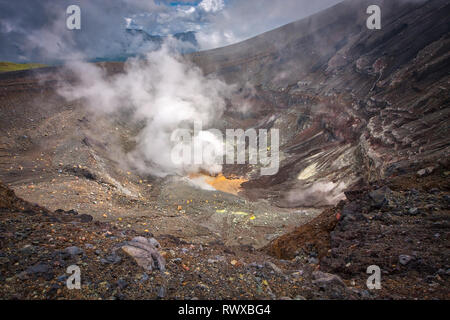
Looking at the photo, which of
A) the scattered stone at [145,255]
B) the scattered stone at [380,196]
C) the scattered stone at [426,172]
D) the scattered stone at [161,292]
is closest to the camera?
the scattered stone at [161,292]

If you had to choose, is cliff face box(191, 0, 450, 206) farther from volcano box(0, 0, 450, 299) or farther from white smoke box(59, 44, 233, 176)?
white smoke box(59, 44, 233, 176)

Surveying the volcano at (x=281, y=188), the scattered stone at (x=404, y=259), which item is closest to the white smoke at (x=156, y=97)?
the volcano at (x=281, y=188)

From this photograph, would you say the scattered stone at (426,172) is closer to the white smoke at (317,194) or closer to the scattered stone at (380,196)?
the scattered stone at (380,196)

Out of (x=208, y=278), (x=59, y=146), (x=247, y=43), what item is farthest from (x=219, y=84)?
(x=208, y=278)

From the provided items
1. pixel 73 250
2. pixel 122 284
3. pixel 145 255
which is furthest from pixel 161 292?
pixel 73 250

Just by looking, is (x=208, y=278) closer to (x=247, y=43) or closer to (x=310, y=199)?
(x=310, y=199)

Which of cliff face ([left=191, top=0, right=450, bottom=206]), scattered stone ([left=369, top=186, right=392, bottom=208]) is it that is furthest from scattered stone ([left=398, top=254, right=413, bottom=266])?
cliff face ([left=191, top=0, right=450, bottom=206])
